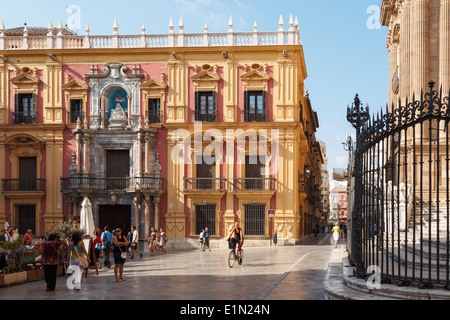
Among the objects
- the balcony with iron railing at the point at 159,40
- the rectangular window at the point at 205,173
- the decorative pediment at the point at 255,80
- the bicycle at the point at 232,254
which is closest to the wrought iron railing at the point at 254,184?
the rectangular window at the point at 205,173

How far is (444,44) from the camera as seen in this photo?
866 inches

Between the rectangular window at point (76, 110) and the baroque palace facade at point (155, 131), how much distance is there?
0.08 meters

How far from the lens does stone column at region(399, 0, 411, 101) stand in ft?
79.5

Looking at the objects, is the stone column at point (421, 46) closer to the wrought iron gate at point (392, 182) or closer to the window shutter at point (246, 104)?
the wrought iron gate at point (392, 182)

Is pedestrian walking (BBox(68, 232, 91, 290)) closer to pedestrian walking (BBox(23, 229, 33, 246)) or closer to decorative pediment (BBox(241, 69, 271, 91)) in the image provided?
pedestrian walking (BBox(23, 229, 33, 246))

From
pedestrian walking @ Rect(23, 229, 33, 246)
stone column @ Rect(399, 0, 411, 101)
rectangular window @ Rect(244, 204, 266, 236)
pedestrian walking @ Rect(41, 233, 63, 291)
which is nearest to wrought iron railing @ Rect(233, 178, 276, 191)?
rectangular window @ Rect(244, 204, 266, 236)

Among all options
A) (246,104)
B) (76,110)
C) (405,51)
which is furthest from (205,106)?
(405,51)

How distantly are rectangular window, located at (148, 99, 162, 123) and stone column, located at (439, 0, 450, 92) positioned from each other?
17.5m

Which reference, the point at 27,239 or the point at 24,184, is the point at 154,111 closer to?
the point at 24,184

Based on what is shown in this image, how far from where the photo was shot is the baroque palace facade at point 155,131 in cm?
3359

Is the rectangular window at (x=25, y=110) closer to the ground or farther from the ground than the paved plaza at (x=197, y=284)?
farther from the ground

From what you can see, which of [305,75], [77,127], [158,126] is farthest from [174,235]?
[305,75]
